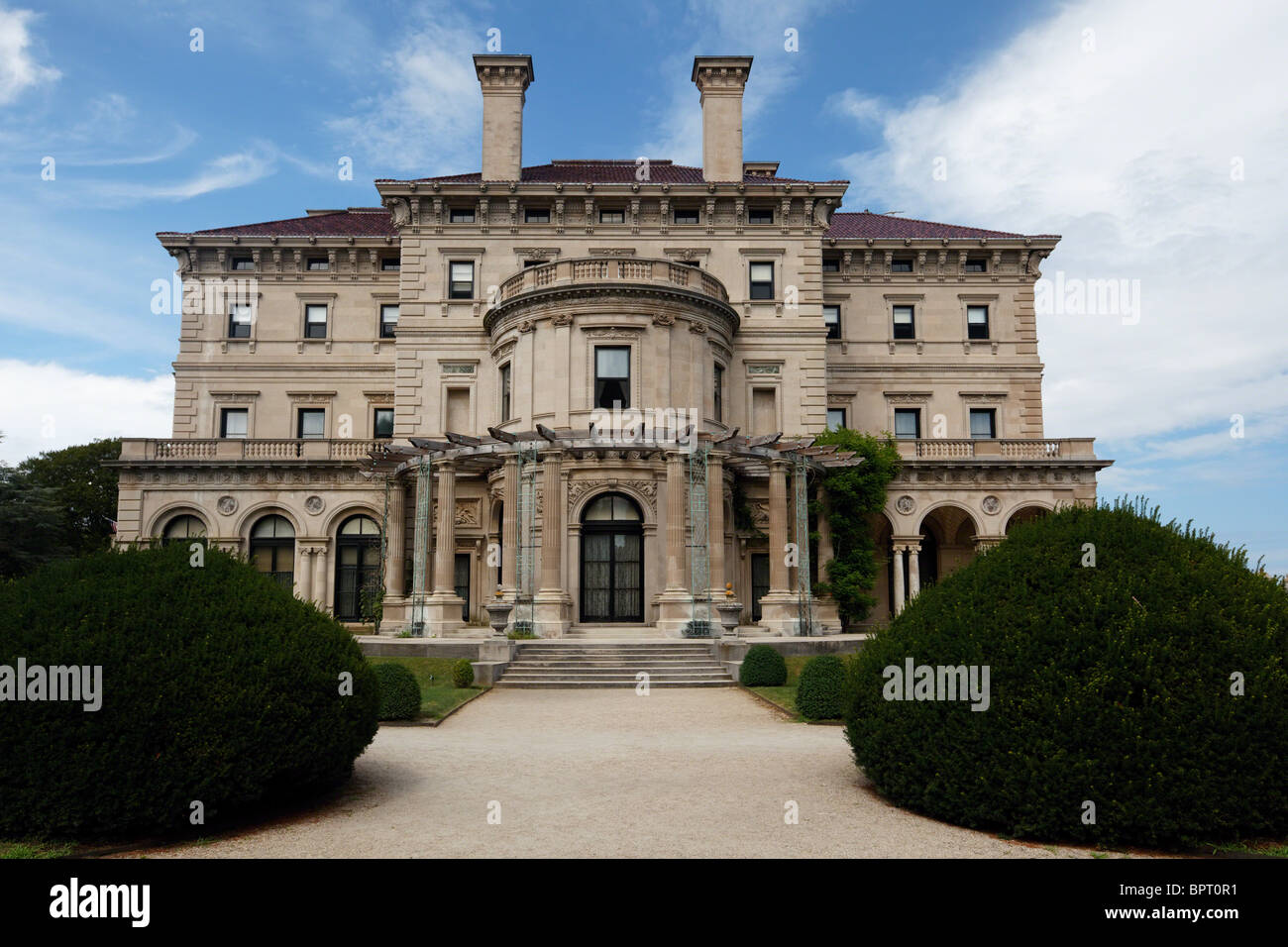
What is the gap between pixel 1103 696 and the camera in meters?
8.06

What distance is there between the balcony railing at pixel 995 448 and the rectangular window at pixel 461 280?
18288 millimetres

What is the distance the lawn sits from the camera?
1727 centimetres

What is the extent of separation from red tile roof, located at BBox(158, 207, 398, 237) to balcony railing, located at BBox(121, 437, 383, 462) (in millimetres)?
9313

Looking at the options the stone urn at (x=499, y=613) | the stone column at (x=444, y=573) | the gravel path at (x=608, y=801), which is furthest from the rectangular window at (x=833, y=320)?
the gravel path at (x=608, y=801)

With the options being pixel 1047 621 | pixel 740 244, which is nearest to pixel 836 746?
pixel 1047 621

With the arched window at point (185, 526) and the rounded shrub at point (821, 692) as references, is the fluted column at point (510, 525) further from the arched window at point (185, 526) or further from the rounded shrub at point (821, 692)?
the arched window at point (185, 526)

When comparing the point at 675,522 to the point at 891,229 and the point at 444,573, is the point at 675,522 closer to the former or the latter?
the point at 444,573

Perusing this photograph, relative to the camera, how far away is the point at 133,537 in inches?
1389

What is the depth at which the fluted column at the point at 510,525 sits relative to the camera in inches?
1062

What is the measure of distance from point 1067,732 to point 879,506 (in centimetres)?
2636

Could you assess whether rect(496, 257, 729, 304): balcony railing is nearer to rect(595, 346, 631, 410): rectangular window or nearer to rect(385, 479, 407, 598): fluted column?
rect(595, 346, 631, 410): rectangular window

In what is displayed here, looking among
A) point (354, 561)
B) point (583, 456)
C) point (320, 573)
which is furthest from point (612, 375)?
point (320, 573)
